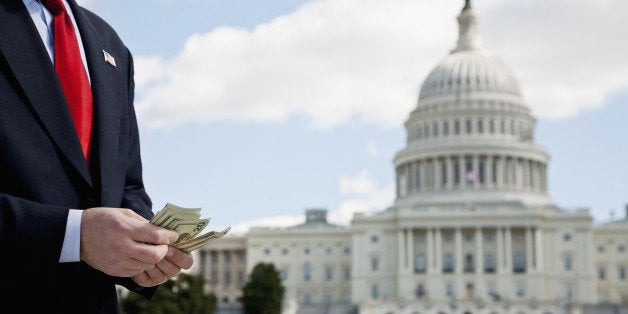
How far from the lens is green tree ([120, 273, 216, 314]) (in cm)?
8456

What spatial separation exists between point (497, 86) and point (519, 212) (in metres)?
25.7

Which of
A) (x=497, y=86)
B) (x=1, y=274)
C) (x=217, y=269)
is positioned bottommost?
(x=1, y=274)

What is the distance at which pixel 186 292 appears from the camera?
95125 mm

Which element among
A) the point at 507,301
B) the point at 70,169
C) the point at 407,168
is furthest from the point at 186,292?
the point at 70,169

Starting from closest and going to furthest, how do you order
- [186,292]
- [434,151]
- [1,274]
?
1. [1,274]
2. [186,292]
3. [434,151]

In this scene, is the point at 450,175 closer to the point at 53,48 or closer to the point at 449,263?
the point at 449,263

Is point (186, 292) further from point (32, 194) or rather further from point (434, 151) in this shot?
point (32, 194)

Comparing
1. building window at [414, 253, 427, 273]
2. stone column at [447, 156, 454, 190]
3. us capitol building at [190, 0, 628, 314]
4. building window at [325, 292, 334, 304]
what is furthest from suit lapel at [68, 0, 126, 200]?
building window at [325, 292, 334, 304]

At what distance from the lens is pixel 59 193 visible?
589 centimetres

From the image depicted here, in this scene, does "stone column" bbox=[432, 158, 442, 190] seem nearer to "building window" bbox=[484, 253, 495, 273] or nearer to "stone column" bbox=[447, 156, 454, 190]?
"stone column" bbox=[447, 156, 454, 190]

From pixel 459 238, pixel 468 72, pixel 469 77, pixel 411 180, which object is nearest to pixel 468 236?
pixel 459 238

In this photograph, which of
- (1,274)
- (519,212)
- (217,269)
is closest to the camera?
(1,274)

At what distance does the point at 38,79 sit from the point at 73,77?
0.29 m

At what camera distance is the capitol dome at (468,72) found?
153500 mm
